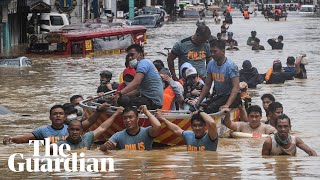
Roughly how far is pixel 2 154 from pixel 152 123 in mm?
1999

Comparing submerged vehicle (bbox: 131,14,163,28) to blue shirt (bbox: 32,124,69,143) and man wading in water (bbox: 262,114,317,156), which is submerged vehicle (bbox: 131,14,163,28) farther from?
man wading in water (bbox: 262,114,317,156)

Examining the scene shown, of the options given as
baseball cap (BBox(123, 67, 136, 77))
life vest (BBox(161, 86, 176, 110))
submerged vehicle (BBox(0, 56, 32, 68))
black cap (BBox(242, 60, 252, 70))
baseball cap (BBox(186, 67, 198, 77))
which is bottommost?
submerged vehicle (BBox(0, 56, 32, 68))

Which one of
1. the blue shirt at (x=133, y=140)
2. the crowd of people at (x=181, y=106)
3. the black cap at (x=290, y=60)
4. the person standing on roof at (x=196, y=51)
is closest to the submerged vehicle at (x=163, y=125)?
the crowd of people at (x=181, y=106)

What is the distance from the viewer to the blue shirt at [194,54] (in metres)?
16.5

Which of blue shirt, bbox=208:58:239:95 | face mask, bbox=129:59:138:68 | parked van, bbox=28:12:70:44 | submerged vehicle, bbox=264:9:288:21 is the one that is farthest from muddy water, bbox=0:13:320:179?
submerged vehicle, bbox=264:9:288:21

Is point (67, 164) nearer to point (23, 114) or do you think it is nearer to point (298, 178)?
point (298, 178)

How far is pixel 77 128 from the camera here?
1224 centimetres

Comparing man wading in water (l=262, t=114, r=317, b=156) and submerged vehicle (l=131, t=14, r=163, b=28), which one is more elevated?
man wading in water (l=262, t=114, r=317, b=156)

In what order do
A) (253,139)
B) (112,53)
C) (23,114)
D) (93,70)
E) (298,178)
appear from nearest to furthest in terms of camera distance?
(298,178) < (253,139) < (23,114) < (93,70) < (112,53)

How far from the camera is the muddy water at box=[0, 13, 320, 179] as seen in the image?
407 inches

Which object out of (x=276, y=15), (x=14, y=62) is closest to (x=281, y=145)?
(x=14, y=62)

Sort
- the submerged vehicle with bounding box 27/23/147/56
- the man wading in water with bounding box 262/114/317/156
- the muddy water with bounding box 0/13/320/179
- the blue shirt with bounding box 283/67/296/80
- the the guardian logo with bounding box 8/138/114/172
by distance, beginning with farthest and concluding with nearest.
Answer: the submerged vehicle with bounding box 27/23/147/56
the blue shirt with bounding box 283/67/296/80
the man wading in water with bounding box 262/114/317/156
the the guardian logo with bounding box 8/138/114/172
the muddy water with bounding box 0/13/320/179

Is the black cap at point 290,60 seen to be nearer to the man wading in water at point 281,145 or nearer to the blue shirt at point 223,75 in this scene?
the blue shirt at point 223,75

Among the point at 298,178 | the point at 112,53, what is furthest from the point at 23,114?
the point at 112,53
